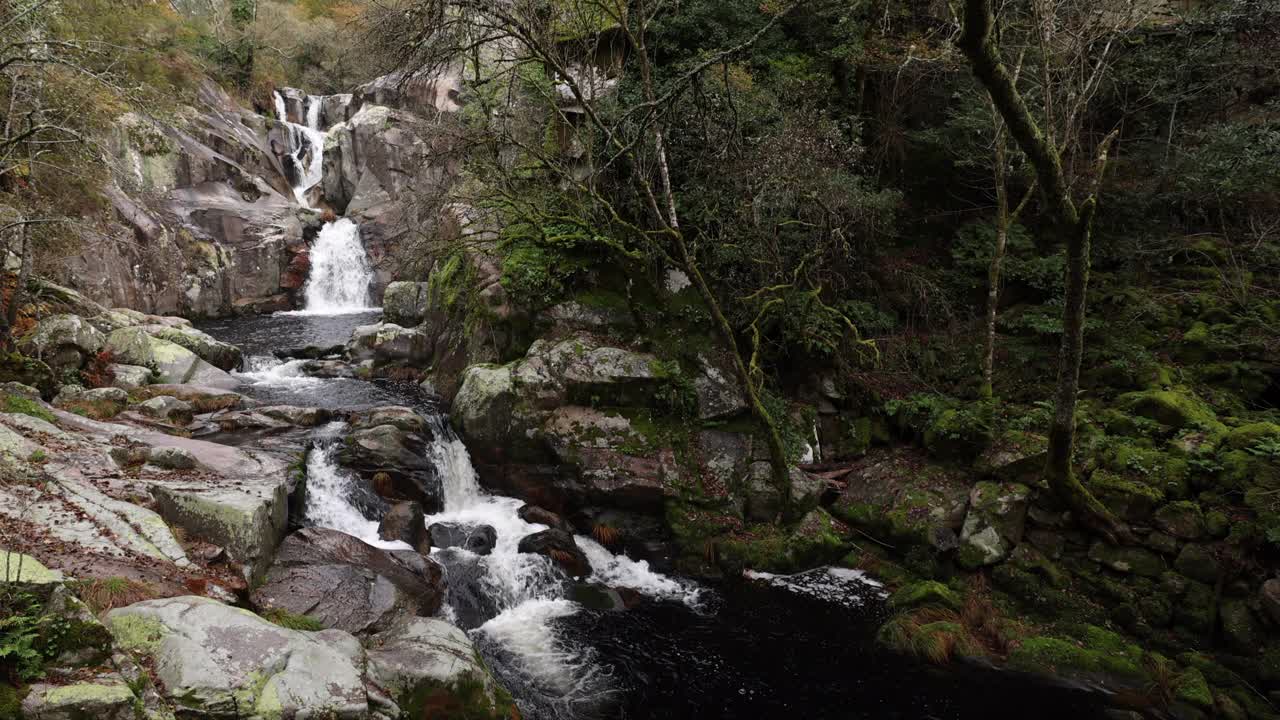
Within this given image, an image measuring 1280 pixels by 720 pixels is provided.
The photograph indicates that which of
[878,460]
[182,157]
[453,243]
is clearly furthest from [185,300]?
[878,460]

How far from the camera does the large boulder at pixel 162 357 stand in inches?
507

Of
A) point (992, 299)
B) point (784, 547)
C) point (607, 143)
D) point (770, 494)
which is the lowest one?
point (784, 547)

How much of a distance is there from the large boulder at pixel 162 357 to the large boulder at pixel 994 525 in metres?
15.0

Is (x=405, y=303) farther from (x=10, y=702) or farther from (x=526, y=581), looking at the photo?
(x=10, y=702)

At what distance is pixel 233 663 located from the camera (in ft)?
14.9

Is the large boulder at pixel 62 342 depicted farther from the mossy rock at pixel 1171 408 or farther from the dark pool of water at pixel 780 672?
the mossy rock at pixel 1171 408

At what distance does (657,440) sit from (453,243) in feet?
20.6

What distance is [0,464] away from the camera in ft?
20.8

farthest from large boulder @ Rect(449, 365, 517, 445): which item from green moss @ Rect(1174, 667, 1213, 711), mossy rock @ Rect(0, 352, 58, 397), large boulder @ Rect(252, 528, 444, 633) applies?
green moss @ Rect(1174, 667, 1213, 711)

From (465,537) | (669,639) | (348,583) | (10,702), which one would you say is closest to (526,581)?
(465,537)

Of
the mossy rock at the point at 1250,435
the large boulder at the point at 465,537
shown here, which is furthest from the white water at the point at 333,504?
the mossy rock at the point at 1250,435

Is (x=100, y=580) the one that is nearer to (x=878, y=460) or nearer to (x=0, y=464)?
(x=0, y=464)

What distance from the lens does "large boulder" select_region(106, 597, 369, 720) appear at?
4.27 m

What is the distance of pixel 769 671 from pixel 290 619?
5.54 m
